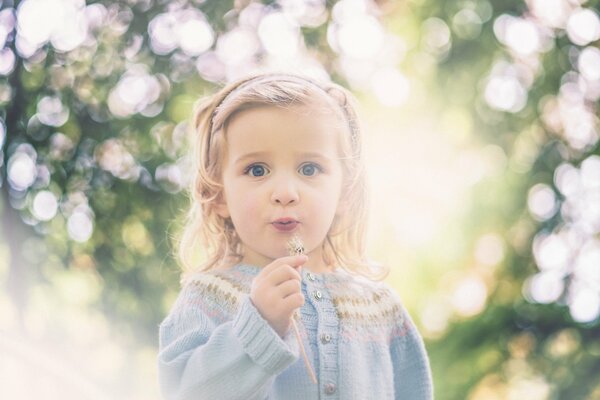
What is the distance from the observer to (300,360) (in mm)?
1110

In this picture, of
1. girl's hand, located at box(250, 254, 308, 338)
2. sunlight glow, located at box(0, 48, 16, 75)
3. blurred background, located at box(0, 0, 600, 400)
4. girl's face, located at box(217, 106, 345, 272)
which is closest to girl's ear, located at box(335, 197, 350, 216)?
girl's face, located at box(217, 106, 345, 272)

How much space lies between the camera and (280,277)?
102cm

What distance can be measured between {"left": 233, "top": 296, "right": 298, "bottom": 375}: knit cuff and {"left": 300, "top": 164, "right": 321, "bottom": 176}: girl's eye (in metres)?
0.21

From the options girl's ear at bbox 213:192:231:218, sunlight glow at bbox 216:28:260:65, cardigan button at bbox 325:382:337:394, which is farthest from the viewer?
sunlight glow at bbox 216:28:260:65

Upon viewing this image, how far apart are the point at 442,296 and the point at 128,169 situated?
1.28m

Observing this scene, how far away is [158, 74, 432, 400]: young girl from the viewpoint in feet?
3.37

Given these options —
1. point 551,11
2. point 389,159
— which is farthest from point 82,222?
point 551,11

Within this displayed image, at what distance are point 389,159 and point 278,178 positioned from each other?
6.33ft

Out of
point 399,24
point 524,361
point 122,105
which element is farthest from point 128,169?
point 524,361

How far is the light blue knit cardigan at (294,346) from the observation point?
3.34ft

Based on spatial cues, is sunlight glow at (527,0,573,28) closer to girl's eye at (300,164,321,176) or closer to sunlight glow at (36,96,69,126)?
sunlight glow at (36,96,69,126)

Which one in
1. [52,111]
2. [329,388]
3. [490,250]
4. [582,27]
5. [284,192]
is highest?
[582,27]

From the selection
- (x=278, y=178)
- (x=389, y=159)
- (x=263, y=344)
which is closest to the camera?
(x=263, y=344)

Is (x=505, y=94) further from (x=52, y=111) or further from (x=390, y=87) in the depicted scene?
(x=52, y=111)
